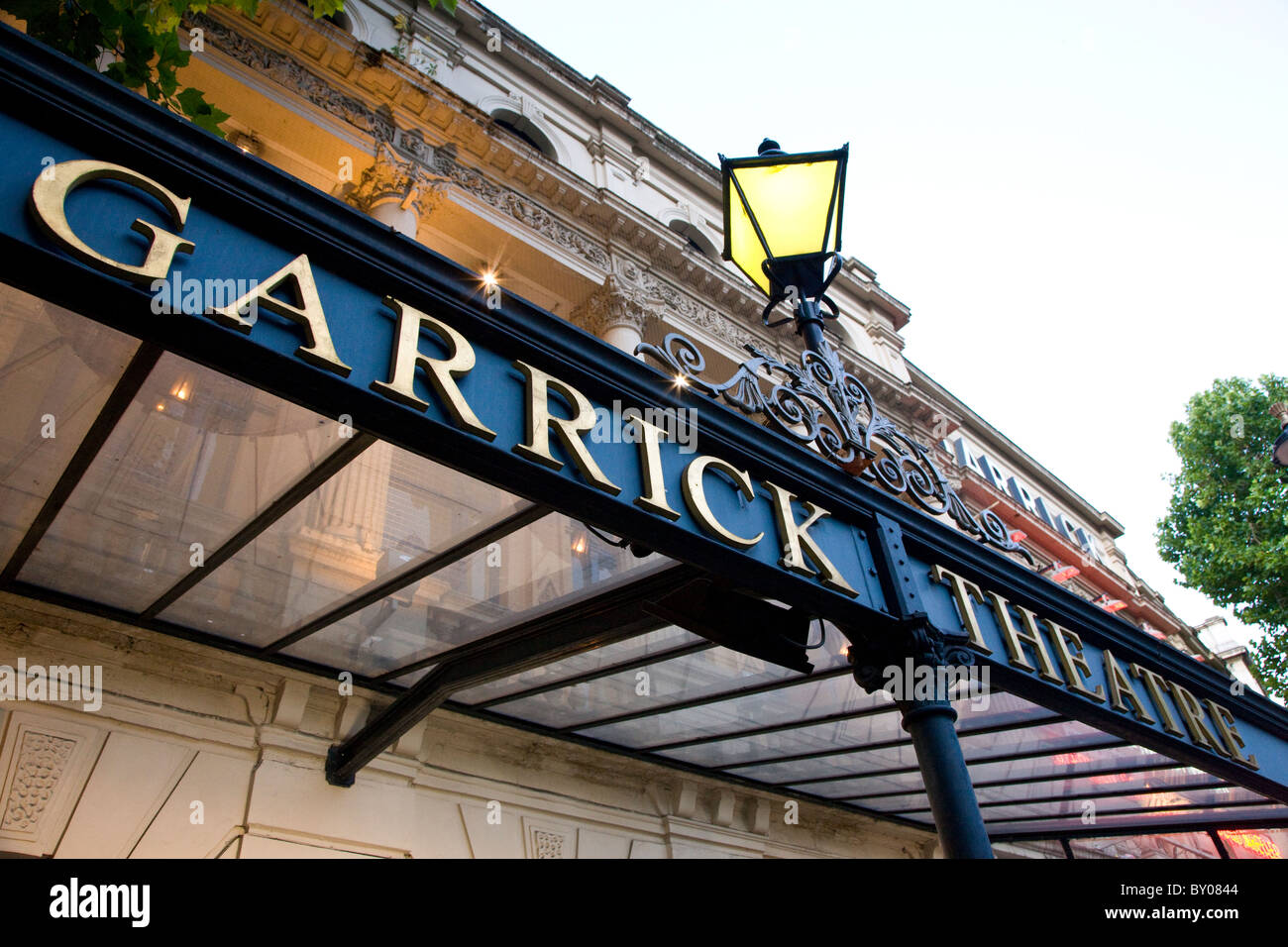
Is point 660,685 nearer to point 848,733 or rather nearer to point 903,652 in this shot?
point 848,733

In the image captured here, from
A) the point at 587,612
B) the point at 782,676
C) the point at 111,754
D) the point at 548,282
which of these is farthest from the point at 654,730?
the point at 548,282

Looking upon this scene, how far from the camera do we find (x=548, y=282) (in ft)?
41.4

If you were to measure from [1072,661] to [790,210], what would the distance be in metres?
3.02

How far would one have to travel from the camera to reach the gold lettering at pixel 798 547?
330 cm

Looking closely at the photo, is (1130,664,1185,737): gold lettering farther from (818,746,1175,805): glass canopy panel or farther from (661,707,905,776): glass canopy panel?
(661,707,905,776): glass canopy panel

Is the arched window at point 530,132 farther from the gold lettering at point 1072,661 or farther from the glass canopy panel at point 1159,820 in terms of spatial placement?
the glass canopy panel at point 1159,820

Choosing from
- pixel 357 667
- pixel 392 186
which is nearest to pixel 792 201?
pixel 357 667

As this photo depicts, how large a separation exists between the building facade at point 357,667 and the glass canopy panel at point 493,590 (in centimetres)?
2

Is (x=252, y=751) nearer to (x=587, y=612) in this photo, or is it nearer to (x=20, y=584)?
(x=20, y=584)

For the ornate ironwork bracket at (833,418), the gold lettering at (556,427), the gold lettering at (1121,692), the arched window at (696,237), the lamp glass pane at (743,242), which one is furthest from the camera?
the arched window at (696,237)

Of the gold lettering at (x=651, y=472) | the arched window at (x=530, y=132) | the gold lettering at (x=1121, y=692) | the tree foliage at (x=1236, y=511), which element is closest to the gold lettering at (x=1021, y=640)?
the gold lettering at (x=1121, y=692)

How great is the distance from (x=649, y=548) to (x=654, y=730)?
3.66 meters

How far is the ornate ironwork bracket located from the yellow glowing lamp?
0.47 meters

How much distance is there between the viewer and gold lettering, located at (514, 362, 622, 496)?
8.59ft
